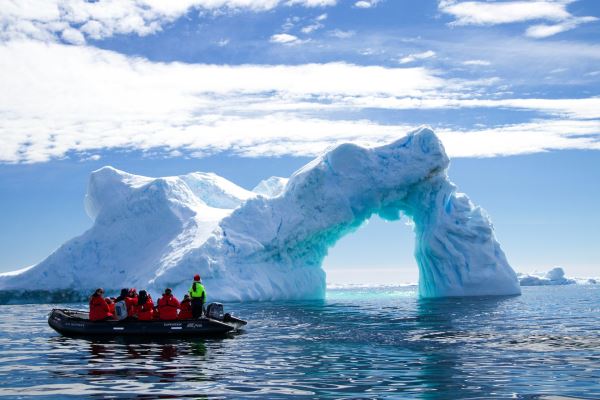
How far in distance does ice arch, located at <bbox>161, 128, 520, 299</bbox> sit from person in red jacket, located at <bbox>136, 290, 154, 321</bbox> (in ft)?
71.3

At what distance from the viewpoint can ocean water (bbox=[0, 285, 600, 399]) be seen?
34.1ft

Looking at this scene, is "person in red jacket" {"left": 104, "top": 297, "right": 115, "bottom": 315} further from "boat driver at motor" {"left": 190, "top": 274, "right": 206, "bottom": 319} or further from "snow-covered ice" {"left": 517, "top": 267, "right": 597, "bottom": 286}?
"snow-covered ice" {"left": 517, "top": 267, "right": 597, "bottom": 286}

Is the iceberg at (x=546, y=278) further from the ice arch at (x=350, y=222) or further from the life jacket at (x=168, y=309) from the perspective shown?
the life jacket at (x=168, y=309)

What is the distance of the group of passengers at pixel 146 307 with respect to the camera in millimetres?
19234

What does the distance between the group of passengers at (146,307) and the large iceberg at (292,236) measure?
20.7 meters

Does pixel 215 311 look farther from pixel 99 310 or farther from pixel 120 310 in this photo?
pixel 99 310

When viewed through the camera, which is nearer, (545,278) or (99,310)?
(99,310)

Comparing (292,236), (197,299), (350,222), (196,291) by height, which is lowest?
(197,299)

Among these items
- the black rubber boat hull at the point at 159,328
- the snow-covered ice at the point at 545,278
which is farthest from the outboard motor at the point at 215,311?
the snow-covered ice at the point at 545,278

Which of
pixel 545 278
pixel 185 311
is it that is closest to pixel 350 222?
pixel 185 311

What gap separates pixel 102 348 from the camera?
55.8 feet

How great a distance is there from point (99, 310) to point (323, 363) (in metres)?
8.76

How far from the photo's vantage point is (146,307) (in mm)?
19406

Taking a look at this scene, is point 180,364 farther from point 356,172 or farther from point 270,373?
point 356,172
